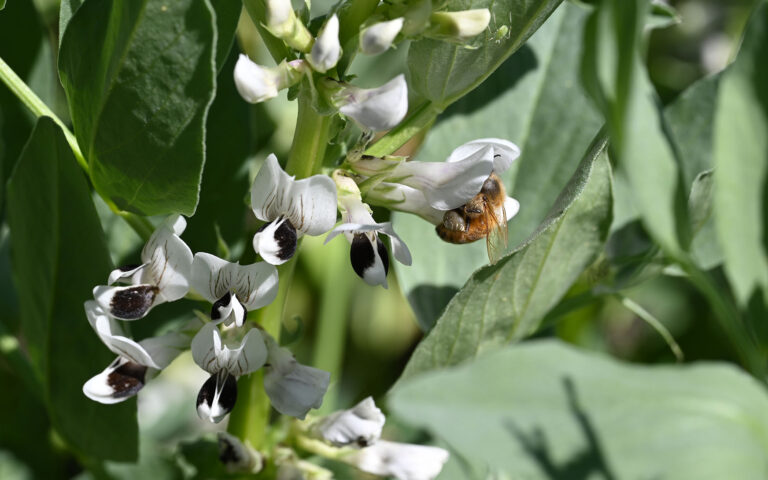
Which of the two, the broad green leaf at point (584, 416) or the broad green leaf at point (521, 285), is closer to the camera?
the broad green leaf at point (584, 416)

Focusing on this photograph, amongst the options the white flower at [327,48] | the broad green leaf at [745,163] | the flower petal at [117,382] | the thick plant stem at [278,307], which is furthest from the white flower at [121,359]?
the broad green leaf at [745,163]

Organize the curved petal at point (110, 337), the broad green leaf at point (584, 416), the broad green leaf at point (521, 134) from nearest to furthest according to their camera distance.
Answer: the broad green leaf at point (584, 416) < the curved petal at point (110, 337) < the broad green leaf at point (521, 134)

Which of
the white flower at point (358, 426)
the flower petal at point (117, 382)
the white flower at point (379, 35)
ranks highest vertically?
the white flower at point (379, 35)

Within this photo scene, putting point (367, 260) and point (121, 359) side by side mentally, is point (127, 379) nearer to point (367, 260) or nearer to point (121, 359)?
point (121, 359)

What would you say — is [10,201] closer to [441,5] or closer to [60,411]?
[60,411]

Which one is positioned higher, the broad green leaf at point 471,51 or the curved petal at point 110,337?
the broad green leaf at point 471,51

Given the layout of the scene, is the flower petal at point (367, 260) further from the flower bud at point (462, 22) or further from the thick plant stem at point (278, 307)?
the flower bud at point (462, 22)

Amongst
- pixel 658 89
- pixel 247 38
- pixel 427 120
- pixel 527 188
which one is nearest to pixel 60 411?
pixel 427 120
